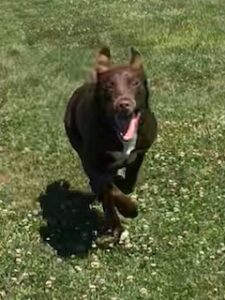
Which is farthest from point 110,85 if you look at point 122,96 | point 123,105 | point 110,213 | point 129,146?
point 110,213

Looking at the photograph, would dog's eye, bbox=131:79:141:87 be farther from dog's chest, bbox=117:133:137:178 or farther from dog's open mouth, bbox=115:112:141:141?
dog's chest, bbox=117:133:137:178

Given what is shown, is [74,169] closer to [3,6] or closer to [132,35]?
[132,35]

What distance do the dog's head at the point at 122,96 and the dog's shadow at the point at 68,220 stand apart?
3.69 ft

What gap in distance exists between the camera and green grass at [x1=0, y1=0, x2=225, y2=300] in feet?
25.8

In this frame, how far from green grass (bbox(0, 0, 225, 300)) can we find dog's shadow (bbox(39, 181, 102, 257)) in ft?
0.06

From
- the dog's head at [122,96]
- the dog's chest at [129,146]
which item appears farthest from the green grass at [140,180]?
the dog's head at [122,96]

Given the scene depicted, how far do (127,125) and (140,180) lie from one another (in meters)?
1.98

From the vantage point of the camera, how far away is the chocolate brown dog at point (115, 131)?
8.09 m

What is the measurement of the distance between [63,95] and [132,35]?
438 centimetres

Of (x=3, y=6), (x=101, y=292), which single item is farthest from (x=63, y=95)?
(x=3, y=6)

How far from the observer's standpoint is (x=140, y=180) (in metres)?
10.0

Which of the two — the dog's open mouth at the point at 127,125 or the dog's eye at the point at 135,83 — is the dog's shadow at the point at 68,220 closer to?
the dog's open mouth at the point at 127,125

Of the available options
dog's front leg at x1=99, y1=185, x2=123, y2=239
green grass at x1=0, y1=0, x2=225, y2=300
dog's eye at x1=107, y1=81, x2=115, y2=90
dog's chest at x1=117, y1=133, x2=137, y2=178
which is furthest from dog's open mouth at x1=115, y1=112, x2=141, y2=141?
green grass at x1=0, y1=0, x2=225, y2=300

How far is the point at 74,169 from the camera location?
10.7 meters
